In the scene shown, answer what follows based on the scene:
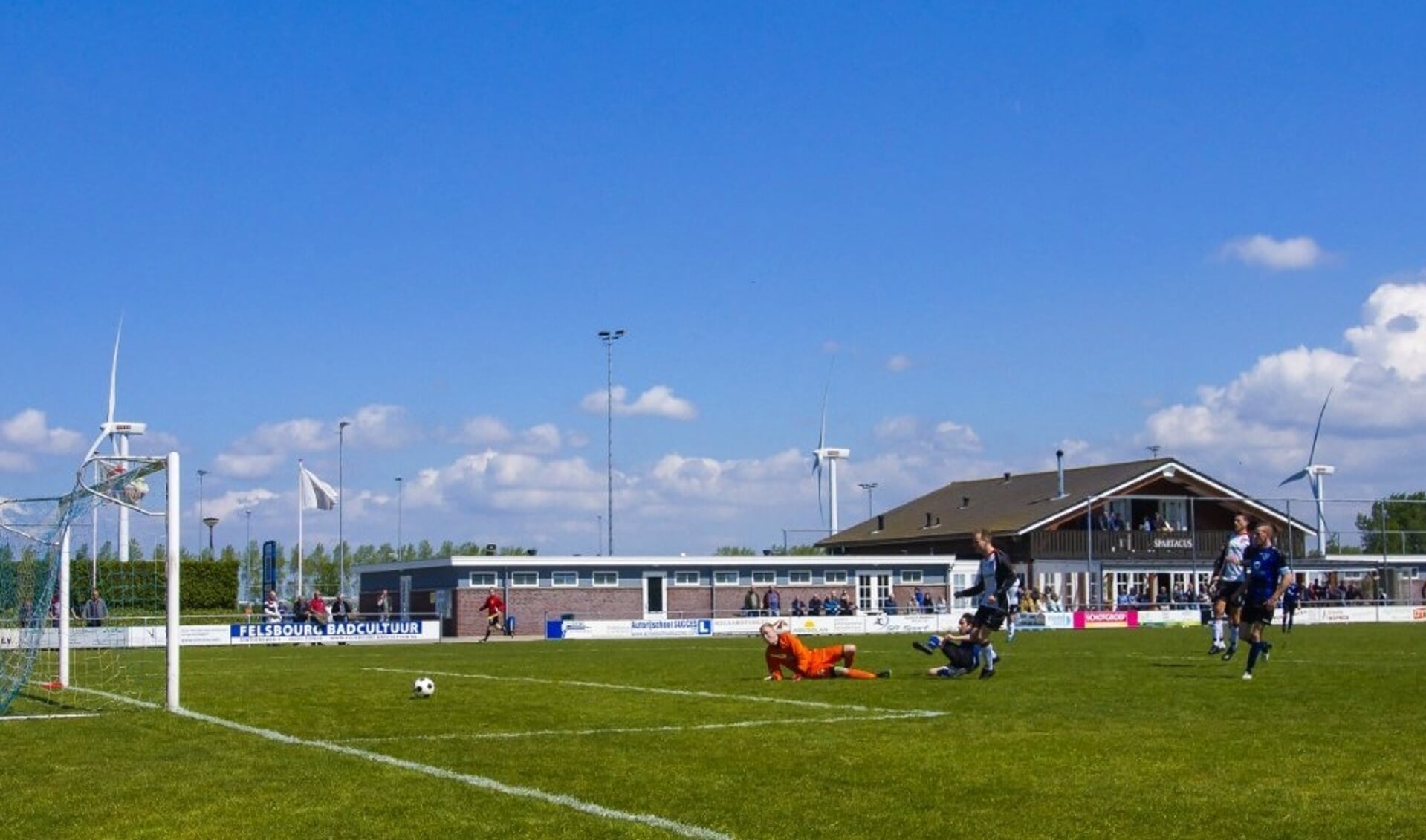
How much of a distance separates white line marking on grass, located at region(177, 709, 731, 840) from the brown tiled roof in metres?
61.1

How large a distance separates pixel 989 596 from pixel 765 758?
1017 cm

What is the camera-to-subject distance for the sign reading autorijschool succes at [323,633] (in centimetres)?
4941

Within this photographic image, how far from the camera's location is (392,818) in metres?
9.50

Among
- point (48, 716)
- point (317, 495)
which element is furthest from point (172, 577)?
point (317, 495)

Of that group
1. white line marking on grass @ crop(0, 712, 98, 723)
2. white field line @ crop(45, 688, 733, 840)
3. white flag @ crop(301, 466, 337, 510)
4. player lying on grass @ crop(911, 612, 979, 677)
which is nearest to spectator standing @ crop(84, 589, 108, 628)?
white line marking on grass @ crop(0, 712, 98, 723)

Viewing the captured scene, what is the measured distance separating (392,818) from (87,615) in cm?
1742

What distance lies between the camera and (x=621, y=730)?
1470cm

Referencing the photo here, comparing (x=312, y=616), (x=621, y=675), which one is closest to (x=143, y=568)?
(x=621, y=675)

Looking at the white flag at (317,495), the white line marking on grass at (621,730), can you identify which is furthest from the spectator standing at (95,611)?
the white flag at (317,495)

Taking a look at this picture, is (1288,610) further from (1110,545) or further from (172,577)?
(172,577)

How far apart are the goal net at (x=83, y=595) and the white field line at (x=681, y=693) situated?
15.3 ft

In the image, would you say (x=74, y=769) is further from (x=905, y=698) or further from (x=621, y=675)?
(x=621, y=675)

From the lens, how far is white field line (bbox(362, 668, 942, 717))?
16327 millimetres

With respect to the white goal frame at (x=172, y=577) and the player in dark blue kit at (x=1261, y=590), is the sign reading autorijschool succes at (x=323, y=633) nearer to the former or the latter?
the white goal frame at (x=172, y=577)
